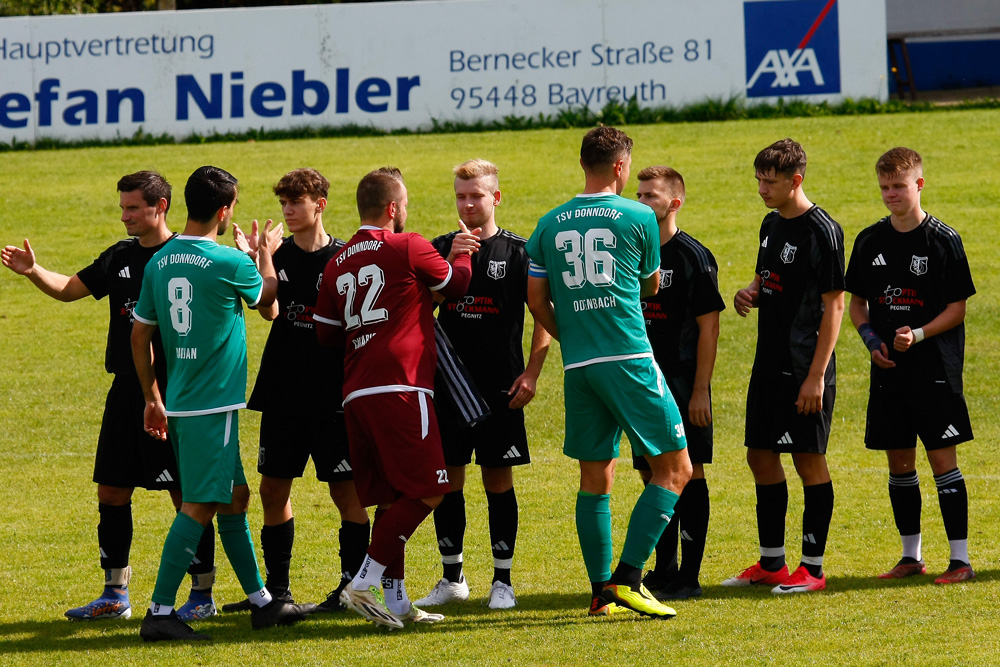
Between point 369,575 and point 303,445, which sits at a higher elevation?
point 303,445

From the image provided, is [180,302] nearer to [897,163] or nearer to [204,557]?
[204,557]

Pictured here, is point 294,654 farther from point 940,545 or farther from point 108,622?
point 940,545

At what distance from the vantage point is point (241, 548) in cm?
587

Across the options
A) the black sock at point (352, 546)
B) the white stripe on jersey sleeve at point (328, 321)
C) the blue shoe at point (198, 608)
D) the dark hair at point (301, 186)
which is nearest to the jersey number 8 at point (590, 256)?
the white stripe on jersey sleeve at point (328, 321)

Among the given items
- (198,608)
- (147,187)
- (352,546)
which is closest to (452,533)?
(352,546)

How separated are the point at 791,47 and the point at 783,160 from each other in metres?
13.4

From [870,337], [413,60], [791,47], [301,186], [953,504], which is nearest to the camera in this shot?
[301,186]

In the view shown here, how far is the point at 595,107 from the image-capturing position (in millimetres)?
19031

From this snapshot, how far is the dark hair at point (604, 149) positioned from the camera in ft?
18.9

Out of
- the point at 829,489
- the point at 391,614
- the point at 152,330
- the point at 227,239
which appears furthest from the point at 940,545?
the point at 227,239

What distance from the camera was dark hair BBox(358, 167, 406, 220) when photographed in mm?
5844

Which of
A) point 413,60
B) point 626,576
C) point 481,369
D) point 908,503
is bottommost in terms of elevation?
point 626,576

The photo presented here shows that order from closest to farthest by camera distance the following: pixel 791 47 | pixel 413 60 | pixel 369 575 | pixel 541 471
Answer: pixel 369 575
pixel 541 471
pixel 791 47
pixel 413 60

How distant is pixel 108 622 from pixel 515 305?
2660 millimetres
